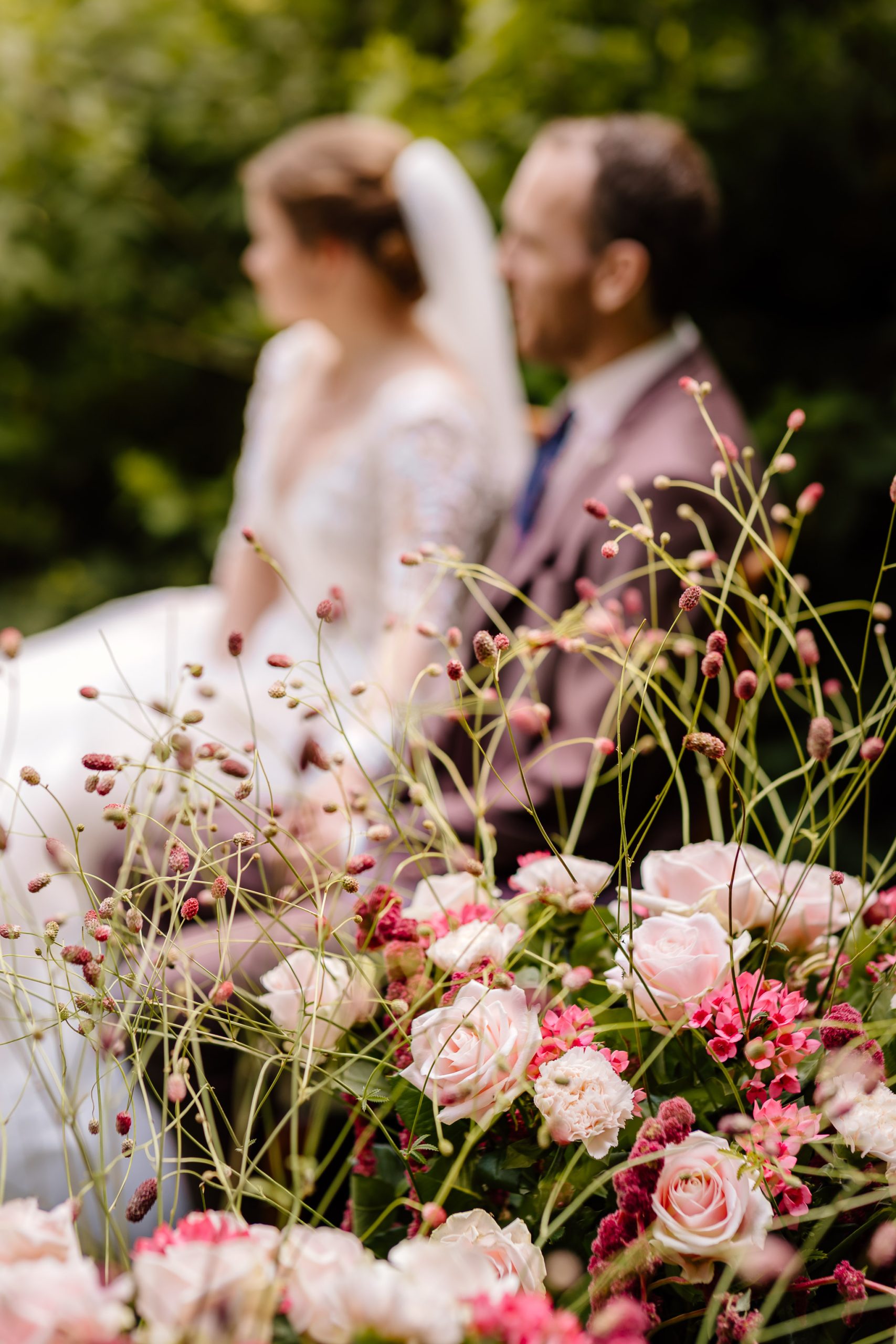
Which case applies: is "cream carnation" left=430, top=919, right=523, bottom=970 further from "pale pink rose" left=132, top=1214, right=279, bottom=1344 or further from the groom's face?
the groom's face

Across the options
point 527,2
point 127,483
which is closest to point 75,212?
point 127,483

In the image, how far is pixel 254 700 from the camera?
169 centimetres

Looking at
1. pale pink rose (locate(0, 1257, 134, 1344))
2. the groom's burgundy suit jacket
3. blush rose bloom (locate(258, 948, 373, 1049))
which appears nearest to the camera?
pale pink rose (locate(0, 1257, 134, 1344))

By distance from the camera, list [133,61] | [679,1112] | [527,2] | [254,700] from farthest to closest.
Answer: [133,61]
[527,2]
[254,700]
[679,1112]

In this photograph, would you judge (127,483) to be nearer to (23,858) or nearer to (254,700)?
(254,700)

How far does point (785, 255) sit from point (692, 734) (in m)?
2.02

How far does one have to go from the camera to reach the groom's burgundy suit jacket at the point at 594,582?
1.22 m

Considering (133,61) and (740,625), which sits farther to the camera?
(133,61)

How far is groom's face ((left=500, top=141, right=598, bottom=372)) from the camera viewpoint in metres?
1.52

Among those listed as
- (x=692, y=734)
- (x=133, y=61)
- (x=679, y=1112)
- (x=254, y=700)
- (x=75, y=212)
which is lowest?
(x=254, y=700)

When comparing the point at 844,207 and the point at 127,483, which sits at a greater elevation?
the point at 844,207

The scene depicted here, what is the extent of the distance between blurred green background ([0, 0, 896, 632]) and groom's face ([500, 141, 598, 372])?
65cm

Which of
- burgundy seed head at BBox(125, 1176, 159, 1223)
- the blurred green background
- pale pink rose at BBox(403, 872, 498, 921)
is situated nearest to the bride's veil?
the blurred green background

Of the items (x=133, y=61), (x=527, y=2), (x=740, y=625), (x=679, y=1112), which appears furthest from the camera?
(x=133, y=61)
